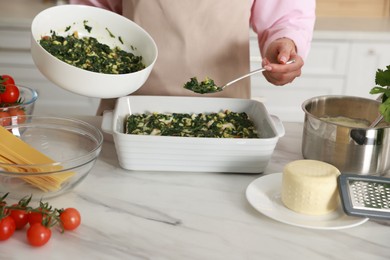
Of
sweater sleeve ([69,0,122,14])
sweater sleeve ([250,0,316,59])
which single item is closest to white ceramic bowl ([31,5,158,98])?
sweater sleeve ([69,0,122,14])

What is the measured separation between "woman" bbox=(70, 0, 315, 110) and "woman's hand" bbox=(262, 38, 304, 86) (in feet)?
0.08

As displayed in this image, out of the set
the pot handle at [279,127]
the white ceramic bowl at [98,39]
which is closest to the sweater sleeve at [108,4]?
the white ceramic bowl at [98,39]

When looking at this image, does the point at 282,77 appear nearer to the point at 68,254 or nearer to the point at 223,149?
the point at 223,149

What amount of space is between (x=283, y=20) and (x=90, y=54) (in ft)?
1.98

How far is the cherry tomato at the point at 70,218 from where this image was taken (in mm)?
1058

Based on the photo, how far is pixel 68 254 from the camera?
1013 mm

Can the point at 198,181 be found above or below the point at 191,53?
below

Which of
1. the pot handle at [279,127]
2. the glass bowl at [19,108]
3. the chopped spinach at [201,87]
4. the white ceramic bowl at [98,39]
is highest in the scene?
the white ceramic bowl at [98,39]

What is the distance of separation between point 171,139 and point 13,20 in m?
1.76

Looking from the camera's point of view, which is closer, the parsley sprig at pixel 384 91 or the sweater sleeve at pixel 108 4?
the parsley sprig at pixel 384 91

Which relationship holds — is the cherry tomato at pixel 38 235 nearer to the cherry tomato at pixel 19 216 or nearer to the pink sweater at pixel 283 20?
the cherry tomato at pixel 19 216

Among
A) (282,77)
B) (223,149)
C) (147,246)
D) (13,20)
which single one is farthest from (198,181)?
(13,20)

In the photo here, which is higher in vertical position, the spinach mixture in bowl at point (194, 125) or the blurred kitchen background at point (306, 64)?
the spinach mixture in bowl at point (194, 125)

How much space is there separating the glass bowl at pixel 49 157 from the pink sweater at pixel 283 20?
0.57m
